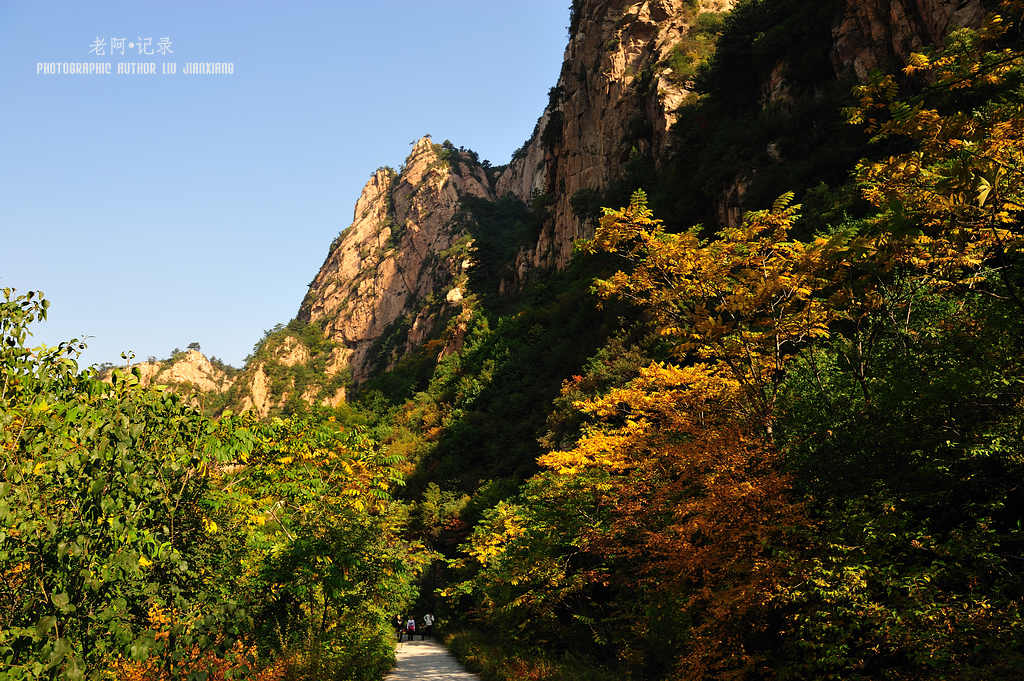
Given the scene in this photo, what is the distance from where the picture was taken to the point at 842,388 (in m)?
9.40

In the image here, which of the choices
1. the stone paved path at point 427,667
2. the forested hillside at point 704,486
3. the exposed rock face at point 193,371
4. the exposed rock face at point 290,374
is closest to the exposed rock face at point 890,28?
the forested hillside at point 704,486

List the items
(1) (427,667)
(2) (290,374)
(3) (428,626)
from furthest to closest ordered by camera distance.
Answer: (2) (290,374)
(3) (428,626)
(1) (427,667)

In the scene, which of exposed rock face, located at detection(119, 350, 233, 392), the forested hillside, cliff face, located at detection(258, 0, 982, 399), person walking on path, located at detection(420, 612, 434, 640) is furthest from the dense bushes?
exposed rock face, located at detection(119, 350, 233, 392)

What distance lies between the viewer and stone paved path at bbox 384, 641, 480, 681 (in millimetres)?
15594

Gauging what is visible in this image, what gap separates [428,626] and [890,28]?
3974cm

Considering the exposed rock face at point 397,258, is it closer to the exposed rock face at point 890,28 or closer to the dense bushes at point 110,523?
the exposed rock face at point 890,28

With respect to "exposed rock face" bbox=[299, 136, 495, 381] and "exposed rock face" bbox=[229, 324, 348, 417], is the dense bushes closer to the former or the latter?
"exposed rock face" bbox=[299, 136, 495, 381]

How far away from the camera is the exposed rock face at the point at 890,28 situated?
904 inches

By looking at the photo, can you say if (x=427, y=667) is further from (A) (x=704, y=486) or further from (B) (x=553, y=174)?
(B) (x=553, y=174)

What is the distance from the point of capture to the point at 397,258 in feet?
416

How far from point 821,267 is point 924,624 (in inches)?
236

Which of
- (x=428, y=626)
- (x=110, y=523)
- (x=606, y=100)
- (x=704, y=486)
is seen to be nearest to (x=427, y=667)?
(x=704, y=486)

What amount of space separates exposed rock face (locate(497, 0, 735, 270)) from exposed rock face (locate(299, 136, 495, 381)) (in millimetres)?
34342

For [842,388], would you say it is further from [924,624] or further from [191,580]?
[191,580]
